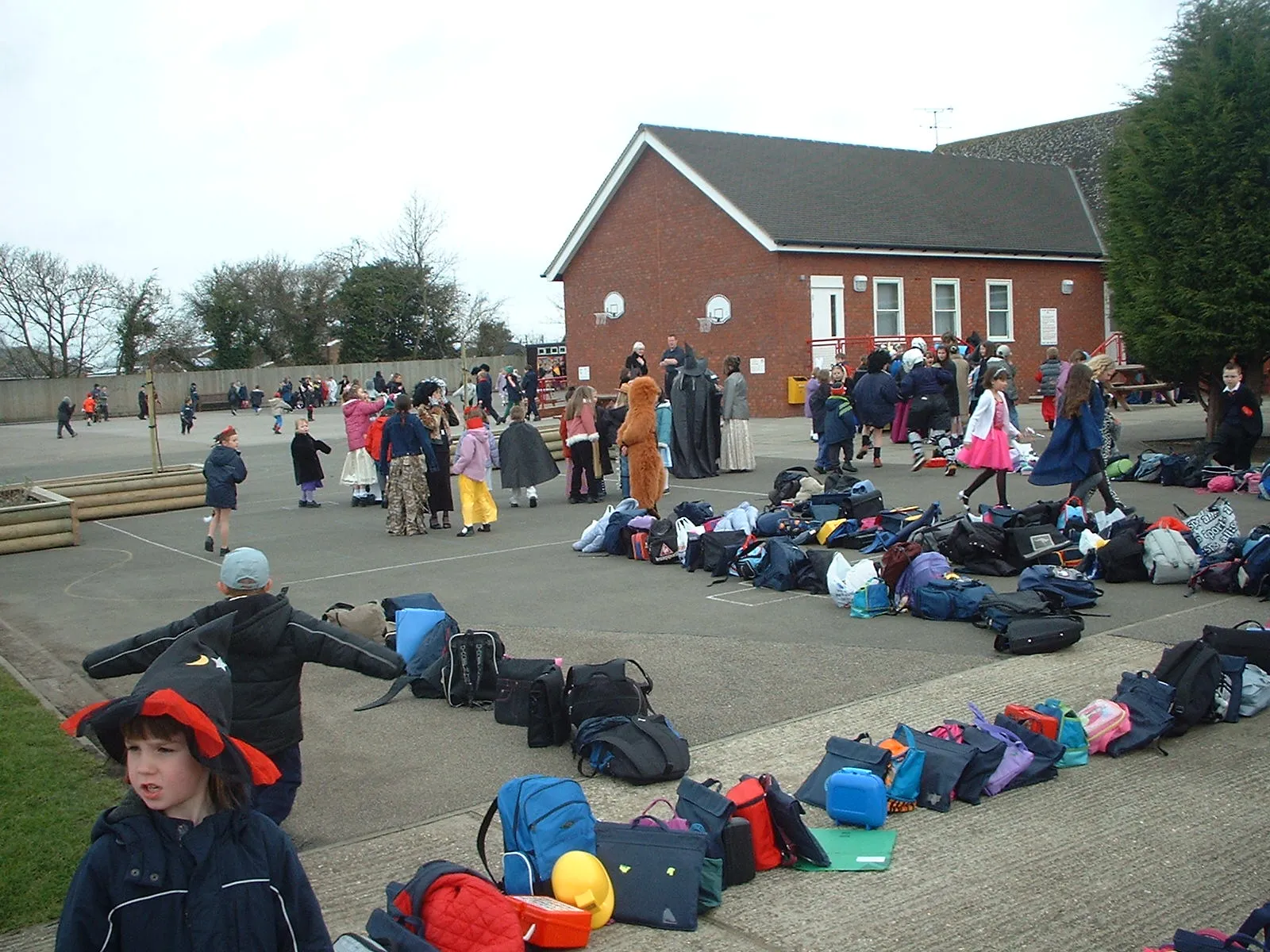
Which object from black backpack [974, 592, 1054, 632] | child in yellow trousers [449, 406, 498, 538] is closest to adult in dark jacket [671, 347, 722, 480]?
child in yellow trousers [449, 406, 498, 538]

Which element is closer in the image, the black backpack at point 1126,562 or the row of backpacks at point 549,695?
the row of backpacks at point 549,695

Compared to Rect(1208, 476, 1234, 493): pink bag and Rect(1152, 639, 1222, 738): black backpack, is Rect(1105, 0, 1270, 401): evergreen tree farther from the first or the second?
Rect(1152, 639, 1222, 738): black backpack

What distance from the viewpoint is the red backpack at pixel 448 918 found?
437cm

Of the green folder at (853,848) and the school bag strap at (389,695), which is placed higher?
the school bag strap at (389,695)

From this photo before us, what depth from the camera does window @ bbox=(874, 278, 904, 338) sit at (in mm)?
35875

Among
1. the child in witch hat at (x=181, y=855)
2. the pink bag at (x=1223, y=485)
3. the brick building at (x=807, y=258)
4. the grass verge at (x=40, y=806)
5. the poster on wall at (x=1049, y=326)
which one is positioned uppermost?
the brick building at (x=807, y=258)

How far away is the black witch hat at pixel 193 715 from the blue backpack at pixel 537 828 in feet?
6.14

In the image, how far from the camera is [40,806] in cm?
638

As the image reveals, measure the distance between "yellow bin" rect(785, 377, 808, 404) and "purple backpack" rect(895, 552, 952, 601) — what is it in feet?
77.8

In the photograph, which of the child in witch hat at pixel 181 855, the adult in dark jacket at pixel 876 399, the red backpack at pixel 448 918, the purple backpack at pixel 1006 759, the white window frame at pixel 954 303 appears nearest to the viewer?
the child in witch hat at pixel 181 855

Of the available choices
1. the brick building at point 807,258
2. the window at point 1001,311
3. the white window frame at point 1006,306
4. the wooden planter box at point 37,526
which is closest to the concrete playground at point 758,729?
the wooden planter box at point 37,526

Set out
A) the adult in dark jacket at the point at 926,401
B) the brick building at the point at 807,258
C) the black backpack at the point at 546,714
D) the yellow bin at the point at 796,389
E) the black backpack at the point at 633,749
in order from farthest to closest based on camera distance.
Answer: the brick building at the point at 807,258
the yellow bin at the point at 796,389
the adult in dark jacket at the point at 926,401
the black backpack at the point at 546,714
the black backpack at the point at 633,749

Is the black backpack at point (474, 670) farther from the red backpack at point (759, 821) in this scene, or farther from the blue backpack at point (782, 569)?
the blue backpack at point (782, 569)

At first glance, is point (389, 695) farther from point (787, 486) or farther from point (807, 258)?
point (807, 258)
